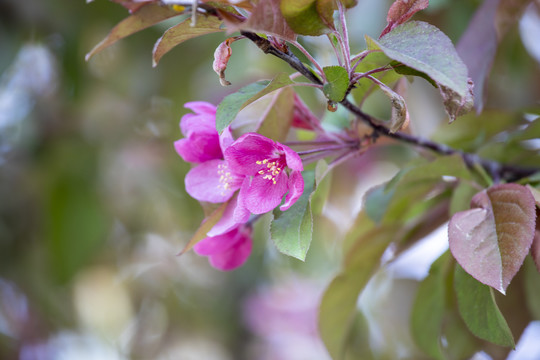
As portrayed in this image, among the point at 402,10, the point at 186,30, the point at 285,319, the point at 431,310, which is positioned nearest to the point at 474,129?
the point at 431,310

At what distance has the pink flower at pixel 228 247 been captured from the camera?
1.74ft

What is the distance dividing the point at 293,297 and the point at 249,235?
1.36 m

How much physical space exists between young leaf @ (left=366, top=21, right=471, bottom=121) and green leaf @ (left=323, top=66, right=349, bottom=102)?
0.03 m

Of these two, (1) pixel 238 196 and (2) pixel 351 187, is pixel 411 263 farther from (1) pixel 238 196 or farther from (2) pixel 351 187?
(1) pixel 238 196

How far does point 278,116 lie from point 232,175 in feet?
0.32

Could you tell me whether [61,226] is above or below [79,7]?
below

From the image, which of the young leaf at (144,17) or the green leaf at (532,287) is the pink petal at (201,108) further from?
the green leaf at (532,287)


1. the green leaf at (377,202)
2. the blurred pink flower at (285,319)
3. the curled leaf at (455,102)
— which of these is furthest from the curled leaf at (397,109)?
the blurred pink flower at (285,319)

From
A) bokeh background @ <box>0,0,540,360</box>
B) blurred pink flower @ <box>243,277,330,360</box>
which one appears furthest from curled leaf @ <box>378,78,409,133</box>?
blurred pink flower @ <box>243,277,330,360</box>

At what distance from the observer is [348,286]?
700 mm

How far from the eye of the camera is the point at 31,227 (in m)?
1.62

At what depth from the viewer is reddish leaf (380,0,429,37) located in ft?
1.42

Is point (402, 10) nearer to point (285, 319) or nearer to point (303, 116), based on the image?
point (303, 116)

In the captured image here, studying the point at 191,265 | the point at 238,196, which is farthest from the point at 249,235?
the point at 191,265
